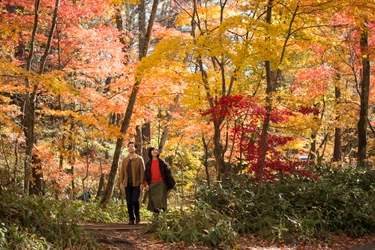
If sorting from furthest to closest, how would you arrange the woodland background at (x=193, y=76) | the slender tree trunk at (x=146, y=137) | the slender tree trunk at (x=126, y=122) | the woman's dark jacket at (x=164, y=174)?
the slender tree trunk at (x=146, y=137) → the slender tree trunk at (x=126, y=122) → the woodland background at (x=193, y=76) → the woman's dark jacket at (x=164, y=174)

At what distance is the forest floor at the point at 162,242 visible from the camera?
20.0ft

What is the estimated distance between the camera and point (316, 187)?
8578 millimetres

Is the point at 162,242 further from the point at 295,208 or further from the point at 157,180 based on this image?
the point at 295,208

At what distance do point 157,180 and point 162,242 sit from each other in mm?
1648

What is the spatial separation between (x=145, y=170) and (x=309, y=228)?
3370 millimetres

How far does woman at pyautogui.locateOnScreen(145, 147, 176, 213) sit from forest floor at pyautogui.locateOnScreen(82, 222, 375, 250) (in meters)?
0.57

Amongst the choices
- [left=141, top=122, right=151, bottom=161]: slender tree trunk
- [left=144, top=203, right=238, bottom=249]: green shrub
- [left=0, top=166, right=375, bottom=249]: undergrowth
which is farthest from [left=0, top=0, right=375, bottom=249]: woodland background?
[left=141, top=122, right=151, bottom=161]: slender tree trunk

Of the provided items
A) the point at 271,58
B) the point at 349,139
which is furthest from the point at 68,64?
the point at 349,139

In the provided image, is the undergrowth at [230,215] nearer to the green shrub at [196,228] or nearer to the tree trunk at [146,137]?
the green shrub at [196,228]

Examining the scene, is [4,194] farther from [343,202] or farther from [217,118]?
[343,202]

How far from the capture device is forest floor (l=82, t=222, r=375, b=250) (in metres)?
6.11

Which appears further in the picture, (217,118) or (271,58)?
(217,118)

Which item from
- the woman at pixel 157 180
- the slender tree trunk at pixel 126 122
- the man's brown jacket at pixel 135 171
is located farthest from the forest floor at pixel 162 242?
the slender tree trunk at pixel 126 122

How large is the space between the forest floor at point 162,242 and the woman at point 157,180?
568mm
